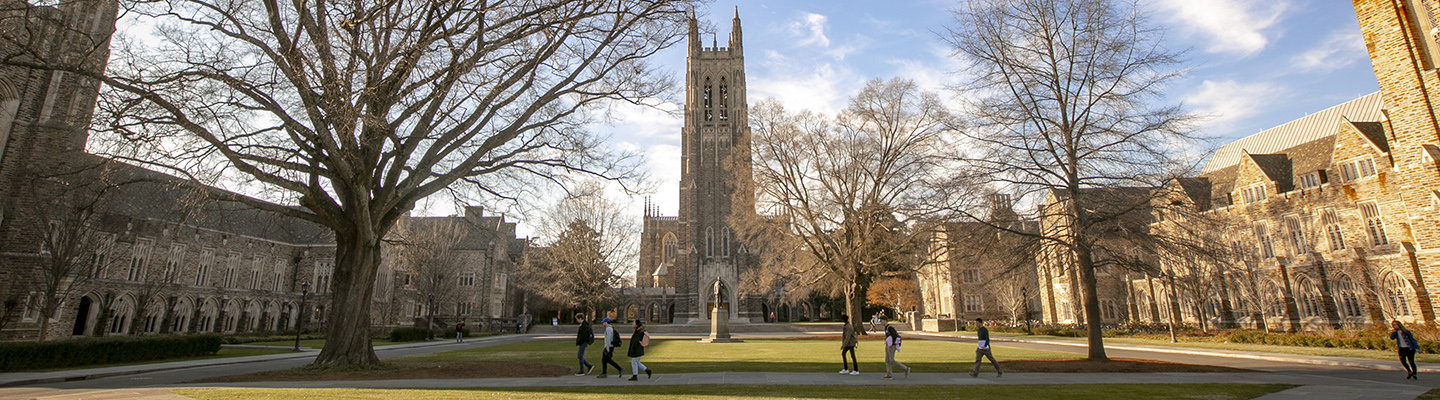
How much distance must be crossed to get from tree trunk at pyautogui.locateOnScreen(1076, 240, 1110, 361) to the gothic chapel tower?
3465cm

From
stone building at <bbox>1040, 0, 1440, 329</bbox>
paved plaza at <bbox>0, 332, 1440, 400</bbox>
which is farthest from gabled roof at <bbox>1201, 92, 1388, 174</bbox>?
paved plaza at <bbox>0, 332, 1440, 400</bbox>

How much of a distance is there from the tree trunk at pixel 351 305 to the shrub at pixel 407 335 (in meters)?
20.0

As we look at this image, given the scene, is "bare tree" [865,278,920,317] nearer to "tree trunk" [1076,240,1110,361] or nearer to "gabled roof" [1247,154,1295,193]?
"gabled roof" [1247,154,1295,193]

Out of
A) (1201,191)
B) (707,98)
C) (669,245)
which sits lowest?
(1201,191)

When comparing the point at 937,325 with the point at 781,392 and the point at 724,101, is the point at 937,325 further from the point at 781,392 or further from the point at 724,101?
the point at 781,392

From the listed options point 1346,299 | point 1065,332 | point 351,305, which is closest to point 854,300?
point 1065,332

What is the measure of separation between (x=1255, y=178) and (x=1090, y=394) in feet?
122

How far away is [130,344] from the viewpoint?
16.5 metres

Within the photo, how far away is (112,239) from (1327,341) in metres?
46.3

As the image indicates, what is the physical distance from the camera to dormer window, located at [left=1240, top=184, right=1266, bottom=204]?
33.9 m

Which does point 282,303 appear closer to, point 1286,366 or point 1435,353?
point 1286,366

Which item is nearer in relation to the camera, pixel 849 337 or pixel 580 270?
pixel 849 337

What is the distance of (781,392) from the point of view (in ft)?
26.5

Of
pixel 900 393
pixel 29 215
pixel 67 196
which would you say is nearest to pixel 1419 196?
pixel 900 393
